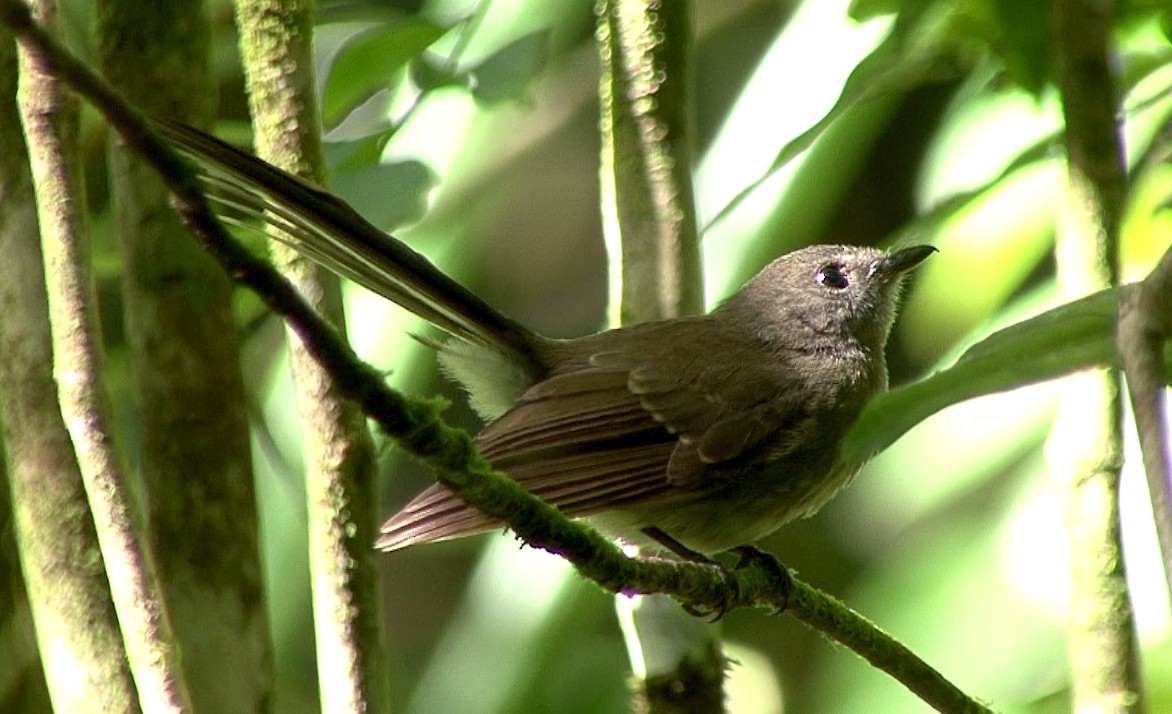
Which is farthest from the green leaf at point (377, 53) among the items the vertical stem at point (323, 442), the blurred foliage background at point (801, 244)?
the vertical stem at point (323, 442)

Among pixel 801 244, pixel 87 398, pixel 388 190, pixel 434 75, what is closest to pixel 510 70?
pixel 434 75

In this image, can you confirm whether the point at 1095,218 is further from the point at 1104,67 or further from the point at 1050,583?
the point at 1050,583

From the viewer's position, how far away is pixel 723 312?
11.3 ft

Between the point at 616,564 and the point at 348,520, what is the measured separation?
1.27 ft

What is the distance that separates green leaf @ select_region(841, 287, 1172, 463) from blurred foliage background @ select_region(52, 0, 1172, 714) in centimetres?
105

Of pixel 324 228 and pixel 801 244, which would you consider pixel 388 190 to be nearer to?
pixel 324 228

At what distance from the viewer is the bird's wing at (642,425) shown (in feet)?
8.58

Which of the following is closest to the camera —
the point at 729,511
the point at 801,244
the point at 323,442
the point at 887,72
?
the point at 323,442

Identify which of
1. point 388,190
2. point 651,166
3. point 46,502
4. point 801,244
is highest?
point 801,244

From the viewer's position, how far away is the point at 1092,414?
1941mm

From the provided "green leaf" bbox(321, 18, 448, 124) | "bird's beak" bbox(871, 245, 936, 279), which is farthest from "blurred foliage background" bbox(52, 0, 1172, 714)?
"bird's beak" bbox(871, 245, 936, 279)

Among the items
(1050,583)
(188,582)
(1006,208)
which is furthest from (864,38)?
(188,582)

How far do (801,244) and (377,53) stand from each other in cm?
238

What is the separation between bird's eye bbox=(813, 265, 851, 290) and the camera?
3.46m
